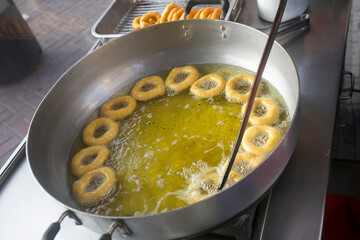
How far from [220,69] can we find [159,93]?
0.38m

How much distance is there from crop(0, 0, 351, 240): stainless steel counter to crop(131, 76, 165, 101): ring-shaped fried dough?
69cm

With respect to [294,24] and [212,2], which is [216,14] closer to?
[212,2]

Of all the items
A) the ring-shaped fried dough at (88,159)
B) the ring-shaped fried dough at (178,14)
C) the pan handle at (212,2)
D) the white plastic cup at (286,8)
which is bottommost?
the ring-shaped fried dough at (88,159)

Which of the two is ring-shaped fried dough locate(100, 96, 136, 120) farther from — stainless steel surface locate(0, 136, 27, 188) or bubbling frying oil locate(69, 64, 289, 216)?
stainless steel surface locate(0, 136, 27, 188)

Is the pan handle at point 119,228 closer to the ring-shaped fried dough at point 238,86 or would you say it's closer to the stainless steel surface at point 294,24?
the ring-shaped fried dough at point 238,86

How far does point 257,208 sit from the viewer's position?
117 cm

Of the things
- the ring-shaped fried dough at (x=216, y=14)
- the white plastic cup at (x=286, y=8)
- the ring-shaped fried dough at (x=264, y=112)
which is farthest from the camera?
the ring-shaped fried dough at (x=216, y=14)

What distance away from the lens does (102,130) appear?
169 centimetres

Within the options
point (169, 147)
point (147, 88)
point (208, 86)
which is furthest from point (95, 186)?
point (208, 86)

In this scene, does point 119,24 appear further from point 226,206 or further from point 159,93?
point 226,206

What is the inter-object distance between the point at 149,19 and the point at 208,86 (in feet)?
2.40

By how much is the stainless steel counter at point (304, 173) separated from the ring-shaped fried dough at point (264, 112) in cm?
12

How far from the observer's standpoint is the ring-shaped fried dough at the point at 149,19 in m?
2.11

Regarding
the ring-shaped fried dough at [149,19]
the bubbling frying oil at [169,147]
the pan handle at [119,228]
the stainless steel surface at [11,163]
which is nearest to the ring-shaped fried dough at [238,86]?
the bubbling frying oil at [169,147]
